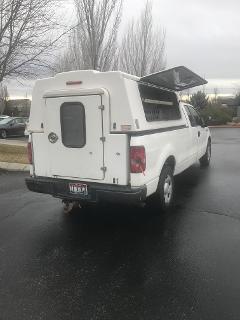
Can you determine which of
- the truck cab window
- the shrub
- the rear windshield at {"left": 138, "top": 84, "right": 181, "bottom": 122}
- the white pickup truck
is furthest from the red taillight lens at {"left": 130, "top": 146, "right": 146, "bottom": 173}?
the shrub

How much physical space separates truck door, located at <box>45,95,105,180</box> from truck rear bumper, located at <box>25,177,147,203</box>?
0.16m

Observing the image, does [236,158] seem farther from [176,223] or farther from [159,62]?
[159,62]

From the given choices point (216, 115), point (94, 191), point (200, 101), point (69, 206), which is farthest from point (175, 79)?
point (200, 101)

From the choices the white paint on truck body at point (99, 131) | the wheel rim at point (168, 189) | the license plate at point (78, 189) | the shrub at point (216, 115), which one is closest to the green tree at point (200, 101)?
the shrub at point (216, 115)

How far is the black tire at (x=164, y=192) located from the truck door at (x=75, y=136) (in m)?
1.05

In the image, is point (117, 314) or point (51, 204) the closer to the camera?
point (117, 314)

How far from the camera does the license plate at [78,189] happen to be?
17.7 feet

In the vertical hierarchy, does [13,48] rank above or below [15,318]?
above

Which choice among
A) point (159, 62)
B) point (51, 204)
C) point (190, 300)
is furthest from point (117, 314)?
point (159, 62)

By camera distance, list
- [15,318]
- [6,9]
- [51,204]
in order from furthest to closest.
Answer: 1. [6,9]
2. [51,204]
3. [15,318]

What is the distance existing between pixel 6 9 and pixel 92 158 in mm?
7007

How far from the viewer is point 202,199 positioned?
692 centimetres

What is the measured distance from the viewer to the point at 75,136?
5.52 meters

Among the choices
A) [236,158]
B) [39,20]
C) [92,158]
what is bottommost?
[236,158]
